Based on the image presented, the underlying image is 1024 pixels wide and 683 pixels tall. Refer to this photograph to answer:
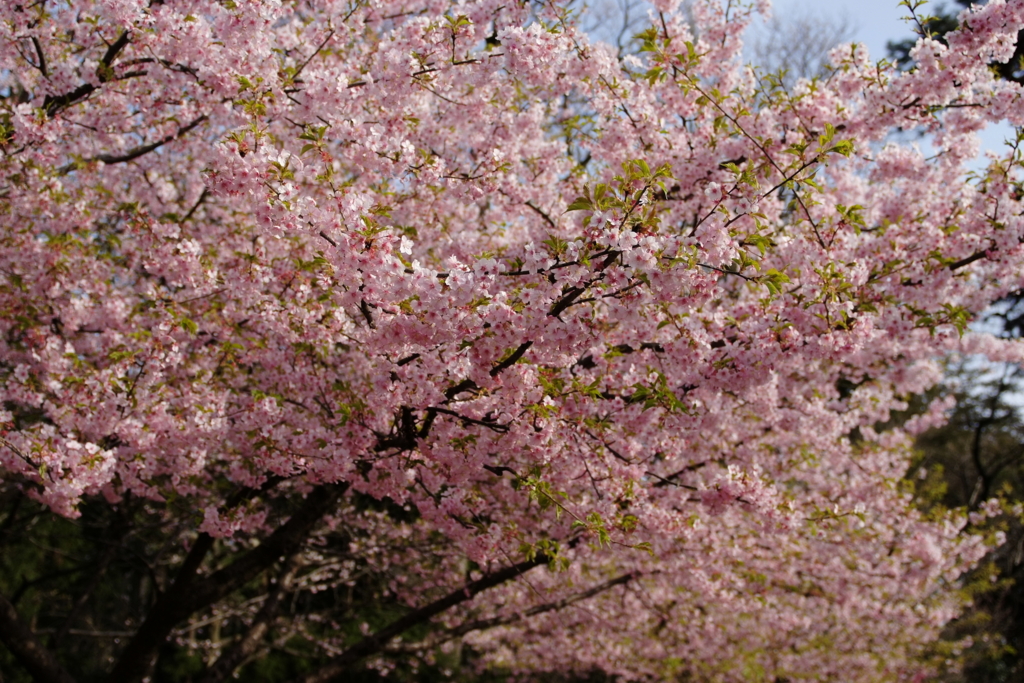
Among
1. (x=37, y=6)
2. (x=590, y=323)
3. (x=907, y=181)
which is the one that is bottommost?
(x=590, y=323)

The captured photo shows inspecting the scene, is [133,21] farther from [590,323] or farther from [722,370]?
[722,370]

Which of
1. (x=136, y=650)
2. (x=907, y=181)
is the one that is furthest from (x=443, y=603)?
(x=907, y=181)

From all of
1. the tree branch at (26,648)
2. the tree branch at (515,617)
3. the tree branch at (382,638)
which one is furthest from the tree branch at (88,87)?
the tree branch at (515,617)

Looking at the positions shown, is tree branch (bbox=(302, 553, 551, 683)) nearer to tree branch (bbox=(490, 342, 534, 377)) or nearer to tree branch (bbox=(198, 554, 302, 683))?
tree branch (bbox=(198, 554, 302, 683))

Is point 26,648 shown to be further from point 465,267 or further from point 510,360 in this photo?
point 465,267

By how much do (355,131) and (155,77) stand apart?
58.1 inches

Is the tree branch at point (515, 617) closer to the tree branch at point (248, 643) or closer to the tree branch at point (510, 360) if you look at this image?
the tree branch at point (248, 643)

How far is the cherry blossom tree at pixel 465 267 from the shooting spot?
3.26 metres

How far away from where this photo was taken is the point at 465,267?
298 cm

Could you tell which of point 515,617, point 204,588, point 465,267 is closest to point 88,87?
point 465,267

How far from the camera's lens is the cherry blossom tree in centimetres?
326

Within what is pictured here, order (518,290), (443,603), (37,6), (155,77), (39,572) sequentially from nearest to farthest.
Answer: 1. (518,290)
2. (37,6)
3. (155,77)
4. (443,603)
5. (39,572)

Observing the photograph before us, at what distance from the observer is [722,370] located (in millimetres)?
4055

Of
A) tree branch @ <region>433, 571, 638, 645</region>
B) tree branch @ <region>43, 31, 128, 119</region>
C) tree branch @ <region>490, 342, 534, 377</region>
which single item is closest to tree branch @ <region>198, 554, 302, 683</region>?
tree branch @ <region>433, 571, 638, 645</region>
